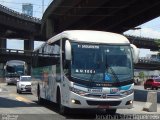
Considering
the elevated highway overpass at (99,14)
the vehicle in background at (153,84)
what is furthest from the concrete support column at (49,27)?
the vehicle in background at (153,84)

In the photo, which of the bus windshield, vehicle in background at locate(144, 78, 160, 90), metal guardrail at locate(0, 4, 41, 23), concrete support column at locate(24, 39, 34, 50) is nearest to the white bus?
the bus windshield

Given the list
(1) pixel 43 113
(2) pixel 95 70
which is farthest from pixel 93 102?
(1) pixel 43 113

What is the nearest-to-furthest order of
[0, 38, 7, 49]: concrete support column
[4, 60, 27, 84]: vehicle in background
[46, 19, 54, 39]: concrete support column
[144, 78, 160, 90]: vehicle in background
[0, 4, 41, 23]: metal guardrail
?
[46, 19, 54, 39]: concrete support column < [144, 78, 160, 90]: vehicle in background < [4, 60, 27, 84]: vehicle in background < [0, 4, 41, 23]: metal guardrail < [0, 38, 7, 49]: concrete support column

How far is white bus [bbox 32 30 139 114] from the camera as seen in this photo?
1720 cm

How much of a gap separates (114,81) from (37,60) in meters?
9.80

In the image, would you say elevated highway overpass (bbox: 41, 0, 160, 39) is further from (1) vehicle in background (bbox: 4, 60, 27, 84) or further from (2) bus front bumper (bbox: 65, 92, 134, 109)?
(2) bus front bumper (bbox: 65, 92, 134, 109)

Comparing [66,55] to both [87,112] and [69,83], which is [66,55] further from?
[87,112]

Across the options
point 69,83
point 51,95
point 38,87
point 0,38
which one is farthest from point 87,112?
point 0,38

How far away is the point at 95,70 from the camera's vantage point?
17.5 m

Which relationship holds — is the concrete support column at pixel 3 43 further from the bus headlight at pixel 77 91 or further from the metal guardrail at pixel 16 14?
the bus headlight at pixel 77 91

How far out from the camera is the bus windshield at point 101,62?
17.5 m

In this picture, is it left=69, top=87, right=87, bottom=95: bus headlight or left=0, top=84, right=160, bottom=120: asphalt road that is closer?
left=69, top=87, right=87, bottom=95: bus headlight

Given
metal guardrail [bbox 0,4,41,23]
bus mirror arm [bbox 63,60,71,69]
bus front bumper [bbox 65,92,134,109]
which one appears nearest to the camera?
bus front bumper [bbox 65,92,134,109]

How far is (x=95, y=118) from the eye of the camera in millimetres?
17766
